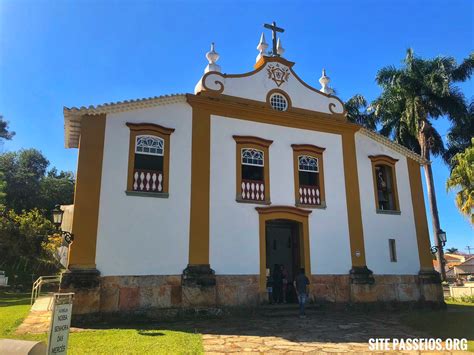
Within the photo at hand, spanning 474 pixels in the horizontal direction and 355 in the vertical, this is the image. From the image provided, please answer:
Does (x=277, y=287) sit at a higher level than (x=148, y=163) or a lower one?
lower

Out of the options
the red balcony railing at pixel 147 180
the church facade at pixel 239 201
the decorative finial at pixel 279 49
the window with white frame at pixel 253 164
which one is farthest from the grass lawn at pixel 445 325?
the decorative finial at pixel 279 49

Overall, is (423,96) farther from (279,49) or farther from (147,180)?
(147,180)

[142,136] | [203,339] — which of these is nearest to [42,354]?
[203,339]

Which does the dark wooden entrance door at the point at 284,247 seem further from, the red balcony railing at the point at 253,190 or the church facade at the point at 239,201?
the red balcony railing at the point at 253,190

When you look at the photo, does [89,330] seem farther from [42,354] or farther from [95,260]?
[42,354]

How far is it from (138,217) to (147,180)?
47.4 inches

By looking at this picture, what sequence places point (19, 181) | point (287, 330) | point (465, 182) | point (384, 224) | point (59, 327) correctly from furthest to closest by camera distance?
point (19, 181), point (465, 182), point (384, 224), point (287, 330), point (59, 327)

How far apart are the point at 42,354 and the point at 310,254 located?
10088 millimetres

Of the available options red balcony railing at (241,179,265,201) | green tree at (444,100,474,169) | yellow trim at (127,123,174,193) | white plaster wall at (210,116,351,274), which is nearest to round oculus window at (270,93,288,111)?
white plaster wall at (210,116,351,274)

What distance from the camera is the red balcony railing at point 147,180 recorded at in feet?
39.3

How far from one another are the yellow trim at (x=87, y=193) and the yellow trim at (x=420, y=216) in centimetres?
1229

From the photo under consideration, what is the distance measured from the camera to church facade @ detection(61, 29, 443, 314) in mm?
11359

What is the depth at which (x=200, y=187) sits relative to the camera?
41.4 feet

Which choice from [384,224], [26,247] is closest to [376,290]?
→ [384,224]
